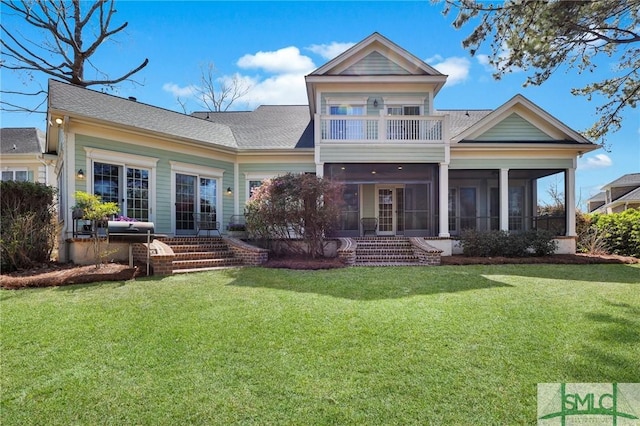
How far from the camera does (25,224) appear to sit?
8039 mm

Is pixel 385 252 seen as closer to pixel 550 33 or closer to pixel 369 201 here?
pixel 369 201

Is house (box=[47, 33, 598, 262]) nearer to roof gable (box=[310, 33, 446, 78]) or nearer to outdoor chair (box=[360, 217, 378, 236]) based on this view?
roof gable (box=[310, 33, 446, 78])

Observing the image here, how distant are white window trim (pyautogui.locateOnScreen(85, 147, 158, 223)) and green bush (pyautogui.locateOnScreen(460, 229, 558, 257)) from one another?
11.0 meters

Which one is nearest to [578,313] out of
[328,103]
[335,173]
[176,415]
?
[176,415]

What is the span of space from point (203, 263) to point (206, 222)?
3.63m

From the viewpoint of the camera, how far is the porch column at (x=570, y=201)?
41.2ft

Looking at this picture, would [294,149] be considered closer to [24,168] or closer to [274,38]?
[274,38]

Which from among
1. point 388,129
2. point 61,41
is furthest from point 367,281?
point 61,41

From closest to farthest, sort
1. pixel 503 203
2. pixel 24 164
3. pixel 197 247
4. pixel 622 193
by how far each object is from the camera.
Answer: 1. pixel 197 247
2. pixel 503 203
3. pixel 24 164
4. pixel 622 193

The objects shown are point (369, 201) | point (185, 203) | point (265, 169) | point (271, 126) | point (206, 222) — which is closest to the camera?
point (185, 203)

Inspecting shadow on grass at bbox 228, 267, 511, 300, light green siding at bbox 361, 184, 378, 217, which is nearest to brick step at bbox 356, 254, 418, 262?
shadow on grass at bbox 228, 267, 511, 300

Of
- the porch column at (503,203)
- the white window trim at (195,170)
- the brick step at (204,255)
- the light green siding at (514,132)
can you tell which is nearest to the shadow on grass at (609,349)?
the porch column at (503,203)

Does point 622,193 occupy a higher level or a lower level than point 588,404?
higher

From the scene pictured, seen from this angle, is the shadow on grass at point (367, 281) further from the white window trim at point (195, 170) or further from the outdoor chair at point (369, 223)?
the white window trim at point (195, 170)
